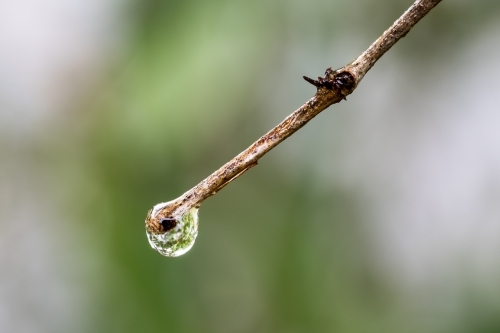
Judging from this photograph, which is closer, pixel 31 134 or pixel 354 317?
pixel 354 317

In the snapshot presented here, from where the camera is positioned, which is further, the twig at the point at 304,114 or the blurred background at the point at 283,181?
the blurred background at the point at 283,181

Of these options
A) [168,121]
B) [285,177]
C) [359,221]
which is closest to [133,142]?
[168,121]

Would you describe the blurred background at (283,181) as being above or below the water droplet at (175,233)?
above

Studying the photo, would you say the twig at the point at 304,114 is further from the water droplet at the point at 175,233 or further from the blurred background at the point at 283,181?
the blurred background at the point at 283,181

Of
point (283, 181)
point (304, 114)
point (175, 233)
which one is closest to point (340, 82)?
point (304, 114)

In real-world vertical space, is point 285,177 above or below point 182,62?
below

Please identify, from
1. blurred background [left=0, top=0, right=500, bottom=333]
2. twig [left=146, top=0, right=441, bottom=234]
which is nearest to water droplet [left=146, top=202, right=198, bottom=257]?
twig [left=146, top=0, right=441, bottom=234]

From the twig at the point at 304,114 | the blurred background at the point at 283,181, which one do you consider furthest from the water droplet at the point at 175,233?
the blurred background at the point at 283,181

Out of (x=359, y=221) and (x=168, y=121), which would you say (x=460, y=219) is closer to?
(x=359, y=221)
